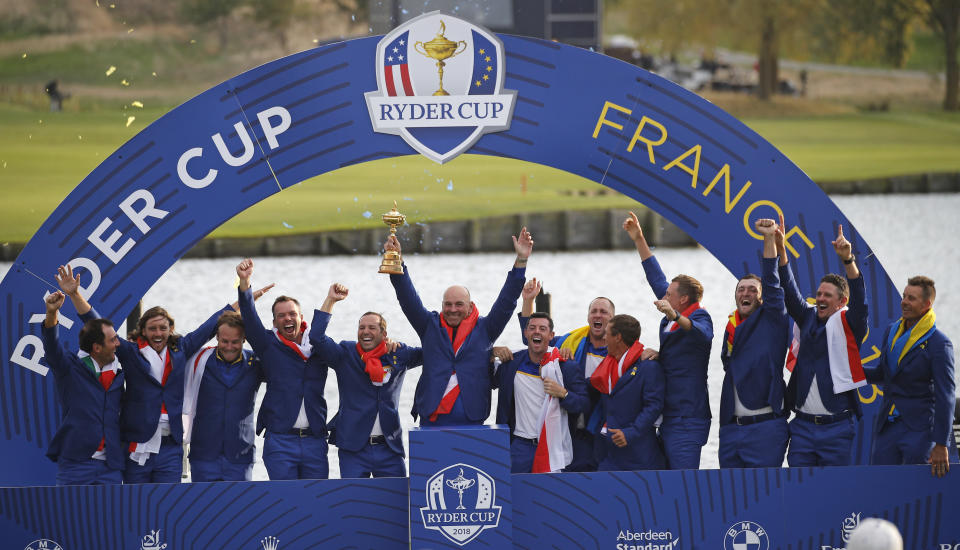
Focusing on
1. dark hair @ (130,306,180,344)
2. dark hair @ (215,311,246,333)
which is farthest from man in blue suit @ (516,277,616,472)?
dark hair @ (130,306,180,344)

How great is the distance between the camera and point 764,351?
25.0 ft

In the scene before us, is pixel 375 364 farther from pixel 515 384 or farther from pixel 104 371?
pixel 104 371

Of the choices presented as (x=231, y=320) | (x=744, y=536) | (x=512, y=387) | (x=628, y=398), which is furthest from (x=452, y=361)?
(x=744, y=536)

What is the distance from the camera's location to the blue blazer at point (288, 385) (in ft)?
25.8

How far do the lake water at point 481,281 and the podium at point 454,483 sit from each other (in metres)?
17.1

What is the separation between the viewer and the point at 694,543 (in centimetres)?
709

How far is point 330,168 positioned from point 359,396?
4.99 ft

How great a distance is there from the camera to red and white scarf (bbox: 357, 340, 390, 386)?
7762 mm

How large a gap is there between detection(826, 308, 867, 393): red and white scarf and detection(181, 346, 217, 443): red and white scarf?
3.60m

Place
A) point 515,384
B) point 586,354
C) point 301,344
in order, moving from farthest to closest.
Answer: point 586,354 < point 301,344 < point 515,384

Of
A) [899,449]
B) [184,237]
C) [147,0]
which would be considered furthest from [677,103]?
[147,0]

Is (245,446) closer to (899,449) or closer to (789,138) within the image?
(899,449)

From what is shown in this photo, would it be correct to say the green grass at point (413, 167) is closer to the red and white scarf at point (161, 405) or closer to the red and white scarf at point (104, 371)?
the red and white scarf at point (161, 405)

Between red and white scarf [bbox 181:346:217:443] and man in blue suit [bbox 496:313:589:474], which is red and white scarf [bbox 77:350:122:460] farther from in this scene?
man in blue suit [bbox 496:313:589:474]
